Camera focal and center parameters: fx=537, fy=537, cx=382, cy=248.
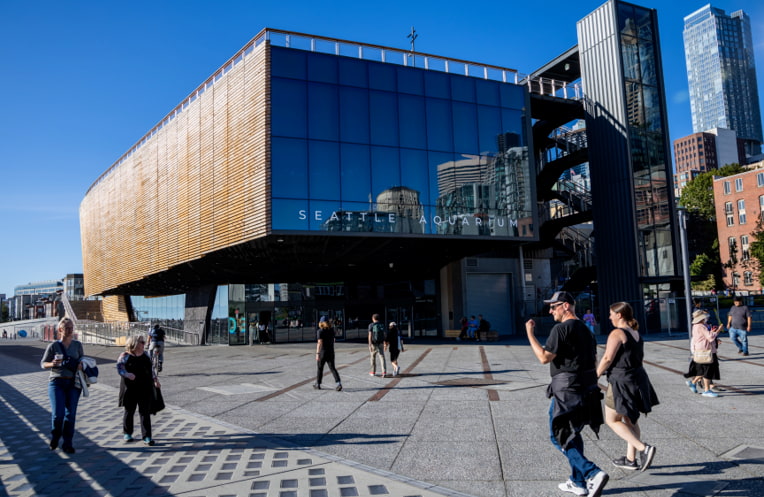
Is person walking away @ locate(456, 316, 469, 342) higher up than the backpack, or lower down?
lower down

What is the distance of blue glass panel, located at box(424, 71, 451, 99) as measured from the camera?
83.3 feet

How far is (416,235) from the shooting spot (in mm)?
23234

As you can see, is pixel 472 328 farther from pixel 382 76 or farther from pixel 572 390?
pixel 572 390

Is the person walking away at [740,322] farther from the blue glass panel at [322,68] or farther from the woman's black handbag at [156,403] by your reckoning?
the blue glass panel at [322,68]

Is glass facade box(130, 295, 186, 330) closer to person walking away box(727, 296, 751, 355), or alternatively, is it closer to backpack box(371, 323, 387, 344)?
backpack box(371, 323, 387, 344)

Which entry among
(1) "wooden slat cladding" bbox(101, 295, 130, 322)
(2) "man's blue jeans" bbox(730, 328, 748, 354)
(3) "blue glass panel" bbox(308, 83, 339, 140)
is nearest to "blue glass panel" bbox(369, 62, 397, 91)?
(3) "blue glass panel" bbox(308, 83, 339, 140)

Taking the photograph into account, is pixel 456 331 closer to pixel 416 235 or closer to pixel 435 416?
pixel 416 235

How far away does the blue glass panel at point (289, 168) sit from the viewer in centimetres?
2175

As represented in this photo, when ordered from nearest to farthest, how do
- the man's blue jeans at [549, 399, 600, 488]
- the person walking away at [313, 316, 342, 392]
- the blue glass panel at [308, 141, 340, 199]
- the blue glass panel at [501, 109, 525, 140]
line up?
the man's blue jeans at [549, 399, 600, 488], the person walking away at [313, 316, 342, 392], the blue glass panel at [308, 141, 340, 199], the blue glass panel at [501, 109, 525, 140]

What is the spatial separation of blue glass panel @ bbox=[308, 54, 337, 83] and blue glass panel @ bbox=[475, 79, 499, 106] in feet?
24.2

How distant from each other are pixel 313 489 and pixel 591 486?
2624 mm

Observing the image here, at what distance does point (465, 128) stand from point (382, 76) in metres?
4.70

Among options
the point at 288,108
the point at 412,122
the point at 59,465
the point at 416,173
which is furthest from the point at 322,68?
the point at 59,465

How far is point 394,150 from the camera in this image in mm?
24094
